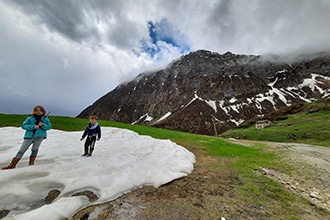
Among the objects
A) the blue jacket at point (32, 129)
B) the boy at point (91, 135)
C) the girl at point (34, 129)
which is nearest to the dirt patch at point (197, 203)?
the girl at point (34, 129)

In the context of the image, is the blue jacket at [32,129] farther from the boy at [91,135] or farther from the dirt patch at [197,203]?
the dirt patch at [197,203]

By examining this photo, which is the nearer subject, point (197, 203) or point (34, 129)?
point (197, 203)

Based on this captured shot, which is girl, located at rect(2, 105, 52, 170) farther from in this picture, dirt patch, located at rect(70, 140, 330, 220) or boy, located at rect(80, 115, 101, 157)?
dirt patch, located at rect(70, 140, 330, 220)

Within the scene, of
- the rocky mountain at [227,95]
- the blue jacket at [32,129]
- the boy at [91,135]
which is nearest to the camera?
the blue jacket at [32,129]

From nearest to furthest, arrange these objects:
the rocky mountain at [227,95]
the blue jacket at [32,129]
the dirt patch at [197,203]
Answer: the dirt patch at [197,203], the blue jacket at [32,129], the rocky mountain at [227,95]

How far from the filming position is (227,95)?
158 meters

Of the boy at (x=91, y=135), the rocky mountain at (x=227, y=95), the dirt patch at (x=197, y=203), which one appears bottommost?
the dirt patch at (x=197, y=203)

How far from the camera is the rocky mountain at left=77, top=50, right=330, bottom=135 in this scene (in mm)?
129625

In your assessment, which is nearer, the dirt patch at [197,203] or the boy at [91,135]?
the dirt patch at [197,203]

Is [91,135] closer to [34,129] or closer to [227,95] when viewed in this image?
[34,129]

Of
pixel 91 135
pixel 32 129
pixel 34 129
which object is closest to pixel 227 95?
pixel 91 135

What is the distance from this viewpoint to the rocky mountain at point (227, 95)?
130m

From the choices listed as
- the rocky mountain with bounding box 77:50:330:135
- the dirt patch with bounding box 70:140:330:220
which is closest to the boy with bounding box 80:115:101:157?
the dirt patch with bounding box 70:140:330:220

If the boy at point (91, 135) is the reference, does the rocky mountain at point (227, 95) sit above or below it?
above
